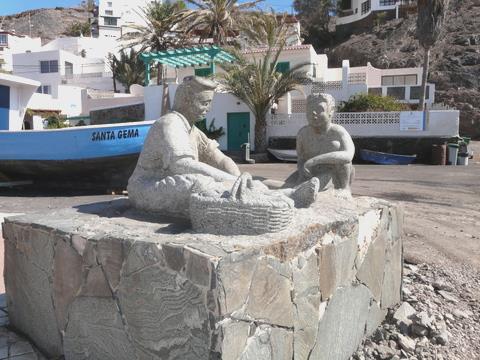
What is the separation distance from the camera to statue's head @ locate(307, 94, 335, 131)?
353 centimetres

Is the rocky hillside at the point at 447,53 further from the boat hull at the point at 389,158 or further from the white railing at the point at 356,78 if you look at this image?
the boat hull at the point at 389,158

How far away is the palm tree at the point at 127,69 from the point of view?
30.7m

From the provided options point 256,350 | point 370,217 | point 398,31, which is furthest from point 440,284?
point 398,31

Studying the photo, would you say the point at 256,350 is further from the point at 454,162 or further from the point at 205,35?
the point at 205,35

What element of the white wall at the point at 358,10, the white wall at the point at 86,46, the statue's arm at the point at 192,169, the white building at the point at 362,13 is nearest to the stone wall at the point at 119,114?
the statue's arm at the point at 192,169

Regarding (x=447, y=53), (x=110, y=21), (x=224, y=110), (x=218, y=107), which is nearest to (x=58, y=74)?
(x=218, y=107)

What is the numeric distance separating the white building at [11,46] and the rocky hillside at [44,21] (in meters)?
16.1

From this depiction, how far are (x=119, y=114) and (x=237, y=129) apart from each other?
5387mm

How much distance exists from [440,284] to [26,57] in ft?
120

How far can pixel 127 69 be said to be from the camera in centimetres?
3066

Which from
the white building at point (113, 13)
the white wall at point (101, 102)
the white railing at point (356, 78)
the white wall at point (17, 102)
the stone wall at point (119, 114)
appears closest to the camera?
the white wall at point (17, 102)

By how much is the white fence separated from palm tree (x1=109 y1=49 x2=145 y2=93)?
647 inches

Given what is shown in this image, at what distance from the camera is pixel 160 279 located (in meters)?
2.09

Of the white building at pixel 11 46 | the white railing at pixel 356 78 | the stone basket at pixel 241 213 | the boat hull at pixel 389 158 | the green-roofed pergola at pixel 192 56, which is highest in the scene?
the white building at pixel 11 46
